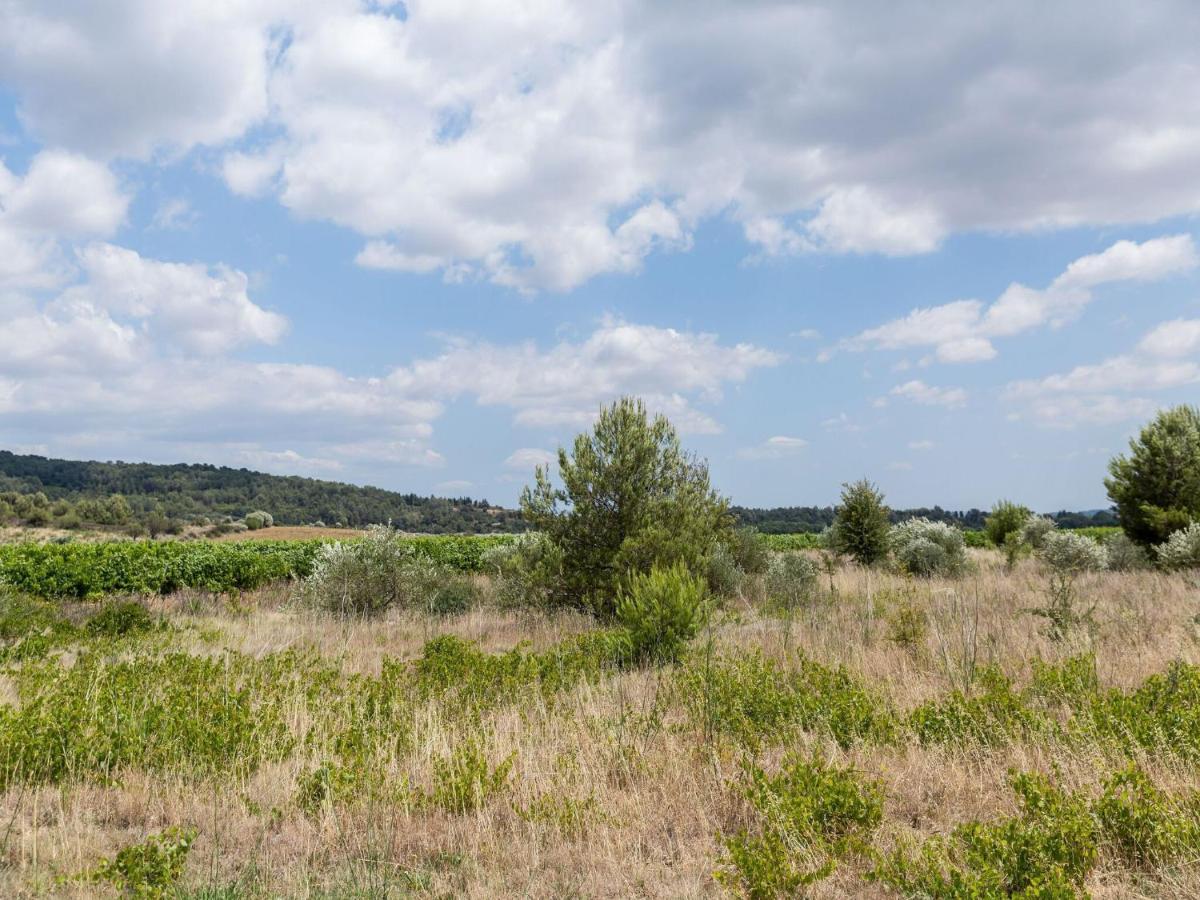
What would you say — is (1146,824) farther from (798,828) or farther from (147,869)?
(147,869)

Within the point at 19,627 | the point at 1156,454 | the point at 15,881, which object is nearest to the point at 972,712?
the point at 15,881

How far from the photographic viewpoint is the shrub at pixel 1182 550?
50.7 ft

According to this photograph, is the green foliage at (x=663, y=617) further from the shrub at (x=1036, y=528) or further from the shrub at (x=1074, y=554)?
the shrub at (x=1036, y=528)

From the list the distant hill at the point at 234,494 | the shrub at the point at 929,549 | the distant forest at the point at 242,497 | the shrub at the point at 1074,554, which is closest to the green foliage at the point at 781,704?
the shrub at the point at 929,549

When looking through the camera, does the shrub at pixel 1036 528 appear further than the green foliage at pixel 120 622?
Yes

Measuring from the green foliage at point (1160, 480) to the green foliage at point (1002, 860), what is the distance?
18.1 metres

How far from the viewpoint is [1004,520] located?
28.1 metres

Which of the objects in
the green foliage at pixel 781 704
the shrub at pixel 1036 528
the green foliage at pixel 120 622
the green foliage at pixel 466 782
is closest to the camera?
the green foliage at pixel 466 782

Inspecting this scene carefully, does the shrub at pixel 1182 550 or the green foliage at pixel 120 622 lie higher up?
the shrub at pixel 1182 550

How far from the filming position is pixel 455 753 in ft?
17.5

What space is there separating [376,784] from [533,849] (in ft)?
4.75

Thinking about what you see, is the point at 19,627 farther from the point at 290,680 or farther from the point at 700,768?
the point at 700,768

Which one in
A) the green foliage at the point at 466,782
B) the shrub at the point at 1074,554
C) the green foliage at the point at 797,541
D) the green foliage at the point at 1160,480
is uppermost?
the green foliage at the point at 1160,480

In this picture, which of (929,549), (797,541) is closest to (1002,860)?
(929,549)
